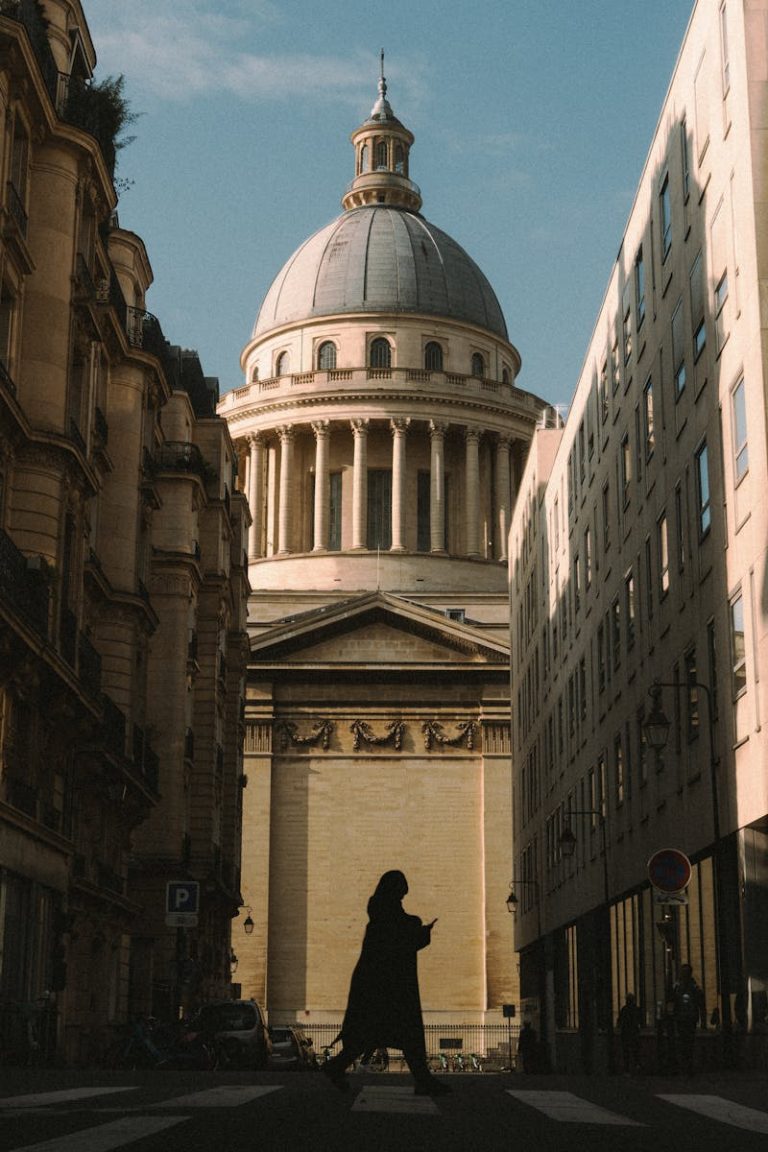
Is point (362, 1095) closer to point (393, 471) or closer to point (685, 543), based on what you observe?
point (685, 543)

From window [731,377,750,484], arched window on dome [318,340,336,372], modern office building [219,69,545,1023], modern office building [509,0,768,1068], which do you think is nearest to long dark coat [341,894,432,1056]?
modern office building [509,0,768,1068]

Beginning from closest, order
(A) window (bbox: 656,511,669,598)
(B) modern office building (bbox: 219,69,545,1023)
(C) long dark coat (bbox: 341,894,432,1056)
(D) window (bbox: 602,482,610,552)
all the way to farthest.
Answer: (C) long dark coat (bbox: 341,894,432,1056) → (A) window (bbox: 656,511,669,598) → (D) window (bbox: 602,482,610,552) → (B) modern office building (bbox: 219,69,545,1023)

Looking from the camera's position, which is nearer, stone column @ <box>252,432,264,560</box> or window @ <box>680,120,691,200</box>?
window @ <box>680,120,691,200</box>

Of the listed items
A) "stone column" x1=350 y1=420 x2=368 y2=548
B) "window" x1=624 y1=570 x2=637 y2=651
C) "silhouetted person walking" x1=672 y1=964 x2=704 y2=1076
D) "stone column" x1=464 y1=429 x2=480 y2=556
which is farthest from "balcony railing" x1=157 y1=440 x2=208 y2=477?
"stone column" x1=464 y1=429 x2=480 y2=556

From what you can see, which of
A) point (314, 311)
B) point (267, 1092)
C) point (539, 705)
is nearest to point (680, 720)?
point (267, 1092)

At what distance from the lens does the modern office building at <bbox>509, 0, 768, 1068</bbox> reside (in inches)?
1075

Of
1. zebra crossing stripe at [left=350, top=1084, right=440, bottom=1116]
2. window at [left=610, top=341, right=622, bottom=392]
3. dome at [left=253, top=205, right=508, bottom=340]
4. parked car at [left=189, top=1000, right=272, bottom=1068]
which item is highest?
dome at [left=253, top=205, right=508, bottom=340]

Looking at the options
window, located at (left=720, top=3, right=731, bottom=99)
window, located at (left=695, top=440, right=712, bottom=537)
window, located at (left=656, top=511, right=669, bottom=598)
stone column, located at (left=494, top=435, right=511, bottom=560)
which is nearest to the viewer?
window, located at (left=720, top=3, right=731, bottom=99)

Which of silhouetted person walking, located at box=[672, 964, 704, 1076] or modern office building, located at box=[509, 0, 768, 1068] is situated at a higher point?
modern office building, located at box=[509, 0, 768, 1068]

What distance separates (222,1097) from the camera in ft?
45.7

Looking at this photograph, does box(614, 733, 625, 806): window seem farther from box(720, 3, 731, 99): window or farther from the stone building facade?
box(720, 3, 731, 99): window

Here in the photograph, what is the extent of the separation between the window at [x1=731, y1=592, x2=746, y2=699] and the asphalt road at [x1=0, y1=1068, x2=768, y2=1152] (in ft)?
38.3

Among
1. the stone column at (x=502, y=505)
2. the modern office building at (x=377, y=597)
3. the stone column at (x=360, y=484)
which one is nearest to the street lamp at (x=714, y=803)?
the modern office building at (x=377, y=597)

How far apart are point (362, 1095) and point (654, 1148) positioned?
16.1 feet
